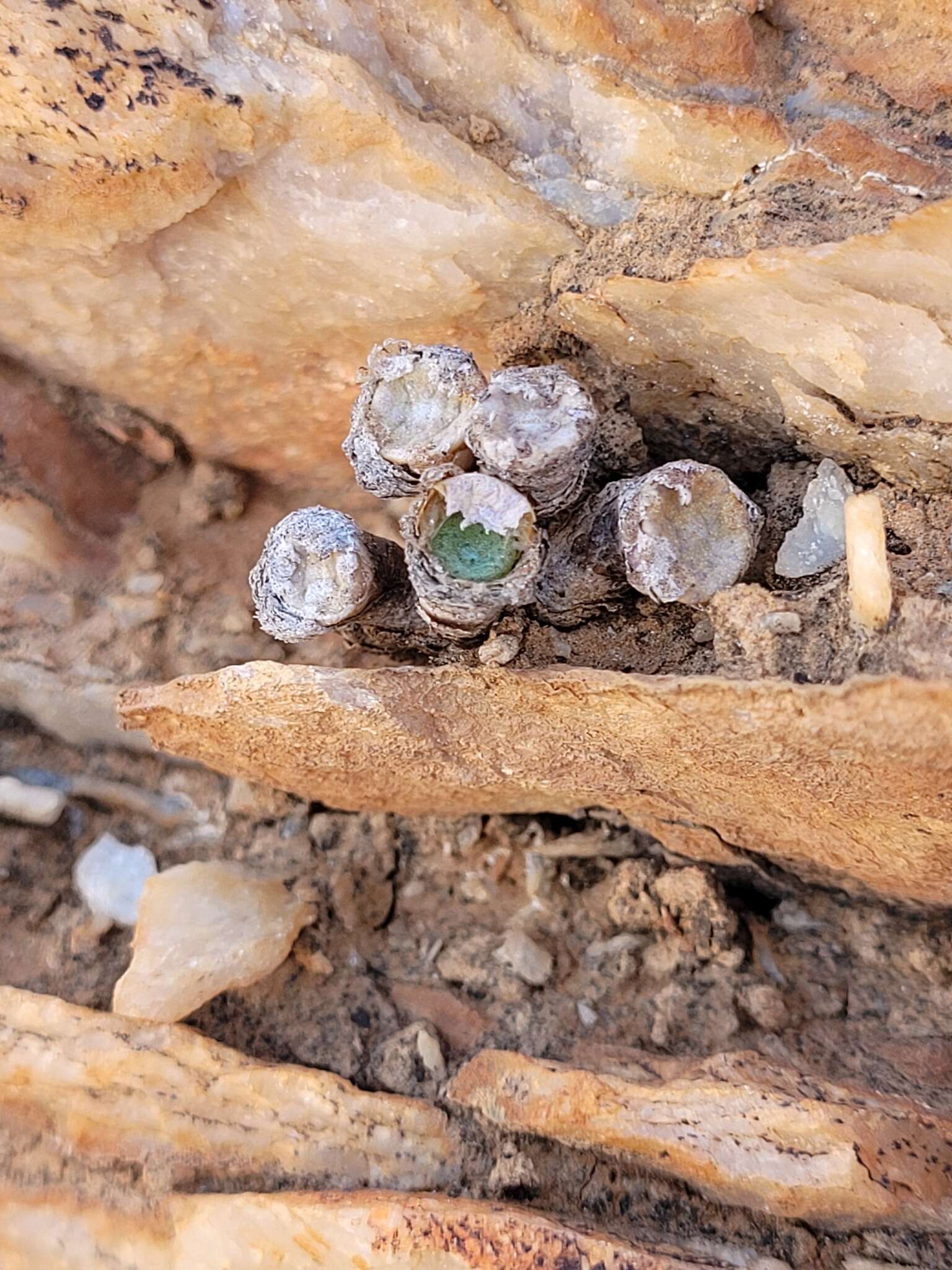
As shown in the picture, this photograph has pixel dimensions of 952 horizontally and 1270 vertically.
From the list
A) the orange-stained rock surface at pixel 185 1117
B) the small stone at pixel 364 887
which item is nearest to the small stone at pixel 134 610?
the small stone at pixel 364 887

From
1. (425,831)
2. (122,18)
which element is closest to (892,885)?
(425,831)

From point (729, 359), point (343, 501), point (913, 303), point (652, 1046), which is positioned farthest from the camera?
point (343, 501)

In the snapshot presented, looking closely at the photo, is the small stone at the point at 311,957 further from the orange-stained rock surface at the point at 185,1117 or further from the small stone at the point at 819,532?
the small stone at the point at 819,532

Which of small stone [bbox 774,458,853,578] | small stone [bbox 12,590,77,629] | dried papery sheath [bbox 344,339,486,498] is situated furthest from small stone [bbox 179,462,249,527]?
small stone [bbox 774,458,853,578]

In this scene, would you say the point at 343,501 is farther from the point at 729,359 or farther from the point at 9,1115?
the point at 9,1115

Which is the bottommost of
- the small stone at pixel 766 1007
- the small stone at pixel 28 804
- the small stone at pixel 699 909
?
the small stone at pixel 766 1007

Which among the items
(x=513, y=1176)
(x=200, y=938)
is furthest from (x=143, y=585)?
(x=513, y=1176)

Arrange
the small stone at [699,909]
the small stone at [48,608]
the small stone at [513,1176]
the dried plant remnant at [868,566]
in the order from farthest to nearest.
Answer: the small stone at [48,608] → the small stone at [699,909] → the small stone at [513,1176] → the dried plant remnant at [868,566]
